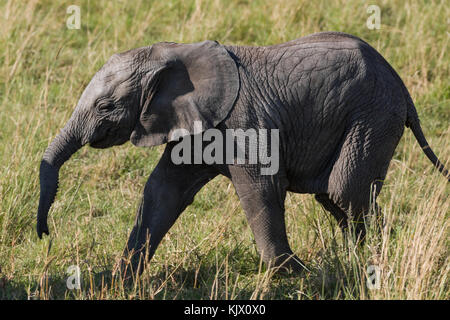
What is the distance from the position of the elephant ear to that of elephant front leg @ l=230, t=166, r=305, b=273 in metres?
0.36

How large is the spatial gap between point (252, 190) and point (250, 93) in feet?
1.73

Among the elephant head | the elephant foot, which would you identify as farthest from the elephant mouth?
the elephant foot

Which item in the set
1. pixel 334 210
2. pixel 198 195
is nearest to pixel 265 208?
pixel 334 210

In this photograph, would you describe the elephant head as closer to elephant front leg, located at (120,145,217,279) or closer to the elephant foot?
elephant front leg, located at (120,145,217,279)

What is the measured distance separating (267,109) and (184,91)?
47 cm

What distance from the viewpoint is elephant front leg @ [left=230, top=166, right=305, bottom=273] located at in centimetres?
486

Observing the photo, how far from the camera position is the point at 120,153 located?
23.4 feet
